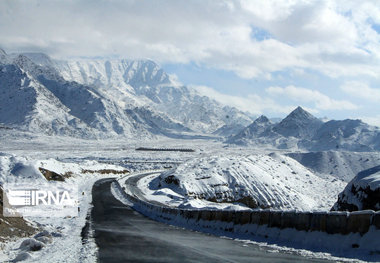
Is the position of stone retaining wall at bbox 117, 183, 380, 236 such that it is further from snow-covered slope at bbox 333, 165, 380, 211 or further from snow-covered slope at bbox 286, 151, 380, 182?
snow-covered slope at bbox 286, 151, 380, 182

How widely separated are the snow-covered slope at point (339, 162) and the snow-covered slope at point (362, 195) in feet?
465

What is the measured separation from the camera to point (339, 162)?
6885 inches

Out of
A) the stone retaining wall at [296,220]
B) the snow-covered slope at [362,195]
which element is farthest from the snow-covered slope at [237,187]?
the stone retaining wall at [296,220]

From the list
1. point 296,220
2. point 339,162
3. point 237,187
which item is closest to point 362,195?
point 296,220

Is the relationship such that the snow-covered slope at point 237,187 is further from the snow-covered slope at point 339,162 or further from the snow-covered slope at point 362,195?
Answer: the snow-covered slope at point 339,162

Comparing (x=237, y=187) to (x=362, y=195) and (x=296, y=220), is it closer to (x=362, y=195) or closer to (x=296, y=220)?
(x=362, y=195)

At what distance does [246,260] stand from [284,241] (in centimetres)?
409

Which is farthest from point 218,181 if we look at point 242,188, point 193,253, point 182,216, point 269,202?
point 193,253

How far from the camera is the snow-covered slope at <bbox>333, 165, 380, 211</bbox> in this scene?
2148cm

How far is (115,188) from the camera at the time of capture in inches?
2132

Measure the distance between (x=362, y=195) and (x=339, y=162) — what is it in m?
162

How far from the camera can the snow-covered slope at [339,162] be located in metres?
165

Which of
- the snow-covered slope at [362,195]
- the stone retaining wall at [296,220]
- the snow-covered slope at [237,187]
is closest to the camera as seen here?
the stone retaining wall at [296,220]

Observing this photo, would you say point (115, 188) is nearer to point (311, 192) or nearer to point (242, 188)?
point (242, 188)
